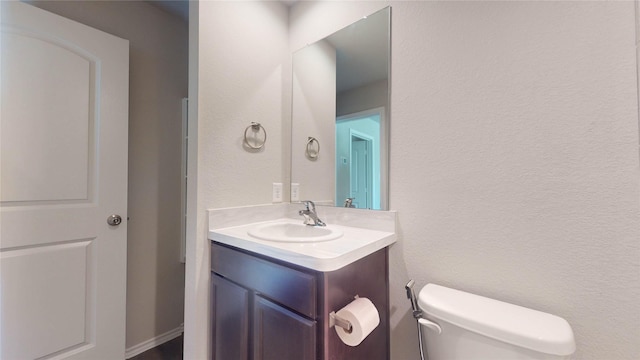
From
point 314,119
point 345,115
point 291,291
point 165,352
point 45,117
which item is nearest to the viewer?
point 291,291

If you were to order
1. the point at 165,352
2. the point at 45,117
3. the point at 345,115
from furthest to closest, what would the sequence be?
the point at 165,352 < the point at 345,115 < the point at 45,117

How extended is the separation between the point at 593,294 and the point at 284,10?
2004mm

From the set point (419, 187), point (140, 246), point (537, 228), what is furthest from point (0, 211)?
point (537, 228)

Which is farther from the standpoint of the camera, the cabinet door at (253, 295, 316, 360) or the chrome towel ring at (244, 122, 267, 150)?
the chrome towel ring at (244, 122, 267, 150)

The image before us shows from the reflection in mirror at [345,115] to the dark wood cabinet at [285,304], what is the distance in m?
0.38

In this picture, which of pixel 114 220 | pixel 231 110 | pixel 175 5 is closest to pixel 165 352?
pixel 114 220

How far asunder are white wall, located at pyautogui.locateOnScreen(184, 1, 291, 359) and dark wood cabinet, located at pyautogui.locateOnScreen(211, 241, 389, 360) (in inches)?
3.9

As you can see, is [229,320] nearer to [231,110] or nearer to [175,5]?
[231,110]

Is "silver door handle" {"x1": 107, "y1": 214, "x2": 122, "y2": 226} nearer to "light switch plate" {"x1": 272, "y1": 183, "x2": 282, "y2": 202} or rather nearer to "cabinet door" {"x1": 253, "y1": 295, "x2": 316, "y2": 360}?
"light switch plate" {"x1": 272, "y1": 183, "x2": 282, "y2": 202}

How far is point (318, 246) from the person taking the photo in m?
0.92

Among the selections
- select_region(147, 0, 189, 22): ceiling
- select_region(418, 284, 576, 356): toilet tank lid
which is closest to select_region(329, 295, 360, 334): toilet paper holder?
select_region(418, 284, 576, 356): toilet tank lid

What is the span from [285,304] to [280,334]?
12 cm

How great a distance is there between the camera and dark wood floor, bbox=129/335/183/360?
1622 millimetres

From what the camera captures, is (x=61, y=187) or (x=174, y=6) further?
(x=174, y=6)
